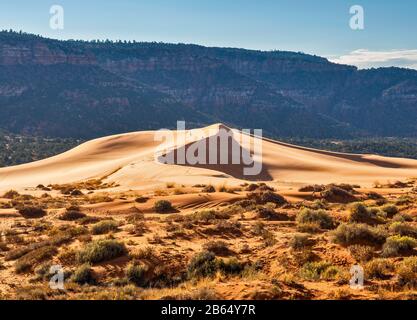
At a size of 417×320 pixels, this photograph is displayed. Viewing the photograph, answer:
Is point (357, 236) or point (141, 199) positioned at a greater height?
point (357, 236)

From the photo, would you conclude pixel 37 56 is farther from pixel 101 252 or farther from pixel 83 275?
pixel 83 275

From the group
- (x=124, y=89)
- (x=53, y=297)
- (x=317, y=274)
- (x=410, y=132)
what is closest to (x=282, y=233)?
(x=317, y=274)

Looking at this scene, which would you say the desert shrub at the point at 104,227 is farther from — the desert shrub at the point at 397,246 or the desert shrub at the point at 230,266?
the desert shrub at the point at 397,246

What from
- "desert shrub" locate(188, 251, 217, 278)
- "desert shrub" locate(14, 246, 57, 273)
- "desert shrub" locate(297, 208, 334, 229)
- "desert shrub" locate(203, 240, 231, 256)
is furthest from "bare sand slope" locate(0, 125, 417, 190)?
"desert shrub" locate(188, 251, 217, 278)

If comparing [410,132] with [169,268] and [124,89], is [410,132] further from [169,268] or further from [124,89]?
[169,268]

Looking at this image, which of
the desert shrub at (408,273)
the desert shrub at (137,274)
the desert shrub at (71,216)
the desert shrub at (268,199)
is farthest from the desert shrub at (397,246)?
the desert shrub at (71,216)

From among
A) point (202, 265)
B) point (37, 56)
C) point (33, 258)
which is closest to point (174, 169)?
point (33, 258)
